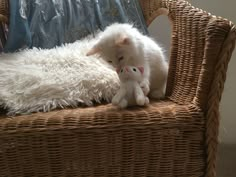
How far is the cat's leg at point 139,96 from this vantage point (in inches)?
38.8

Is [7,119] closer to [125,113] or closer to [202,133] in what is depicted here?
[125,113]

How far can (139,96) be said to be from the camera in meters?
0.99

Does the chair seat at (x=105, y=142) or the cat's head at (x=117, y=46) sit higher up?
the cat's head at (x=117, y=46)

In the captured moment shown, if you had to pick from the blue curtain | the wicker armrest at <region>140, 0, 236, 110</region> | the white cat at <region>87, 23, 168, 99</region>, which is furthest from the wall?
the white cat at <region>87, 23, 168, 99</region>

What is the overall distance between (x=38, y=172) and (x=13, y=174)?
0.24 feet

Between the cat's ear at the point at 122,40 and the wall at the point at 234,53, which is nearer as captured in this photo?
the cat's ear at the point at 122,40

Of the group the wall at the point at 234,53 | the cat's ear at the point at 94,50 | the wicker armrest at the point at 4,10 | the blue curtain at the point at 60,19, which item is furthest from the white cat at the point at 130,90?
the wall at the point at 234,53

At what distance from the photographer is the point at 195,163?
100 centimetres

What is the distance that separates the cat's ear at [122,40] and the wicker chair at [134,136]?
20 cm

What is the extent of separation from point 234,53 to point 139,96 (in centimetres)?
88

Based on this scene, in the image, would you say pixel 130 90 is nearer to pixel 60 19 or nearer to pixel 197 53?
pixel 197 53

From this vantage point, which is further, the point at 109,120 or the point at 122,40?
the point at 122,40

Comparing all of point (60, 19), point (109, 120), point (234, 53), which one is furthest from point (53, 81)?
point (234, 53)

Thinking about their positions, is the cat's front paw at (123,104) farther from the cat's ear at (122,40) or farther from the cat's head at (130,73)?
the cat's ear at (122,40)
